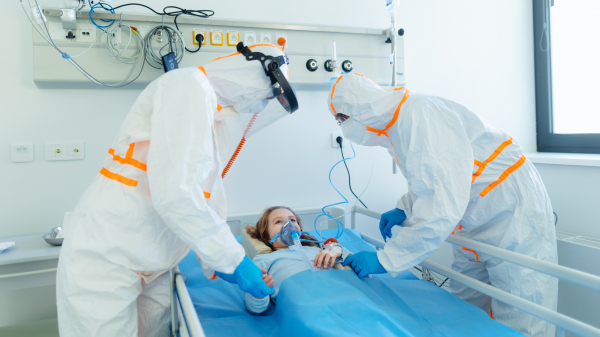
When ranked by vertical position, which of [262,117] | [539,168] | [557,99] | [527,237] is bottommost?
[527,237]

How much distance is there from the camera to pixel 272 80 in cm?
135

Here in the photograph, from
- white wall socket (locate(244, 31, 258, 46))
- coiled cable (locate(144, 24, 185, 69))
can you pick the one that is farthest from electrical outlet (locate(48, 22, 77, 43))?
white wall socket (locate(244, 31, 258, 46))

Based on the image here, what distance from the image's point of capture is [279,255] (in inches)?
67.2

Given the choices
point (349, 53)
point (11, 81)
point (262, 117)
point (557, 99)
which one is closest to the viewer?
point (262, 117)

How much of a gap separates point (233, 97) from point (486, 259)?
127cm

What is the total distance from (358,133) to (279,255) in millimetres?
686

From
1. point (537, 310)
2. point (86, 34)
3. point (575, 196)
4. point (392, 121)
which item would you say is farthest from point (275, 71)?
point (575, 196)

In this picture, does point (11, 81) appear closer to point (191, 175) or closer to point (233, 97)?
point (233, 97)

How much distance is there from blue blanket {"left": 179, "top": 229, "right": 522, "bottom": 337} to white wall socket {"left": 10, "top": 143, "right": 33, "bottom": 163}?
1213mm

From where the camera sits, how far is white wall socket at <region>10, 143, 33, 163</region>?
195cm

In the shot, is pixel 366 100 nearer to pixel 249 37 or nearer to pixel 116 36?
pixel 249 37

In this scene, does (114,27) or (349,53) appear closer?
(114,27)

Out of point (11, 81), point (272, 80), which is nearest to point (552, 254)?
point (272, 80)

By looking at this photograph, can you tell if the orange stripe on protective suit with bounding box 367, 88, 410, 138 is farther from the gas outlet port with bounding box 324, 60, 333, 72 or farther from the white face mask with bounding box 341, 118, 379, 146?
the gas outlet port with bounding box 324, 60, 333, 72
